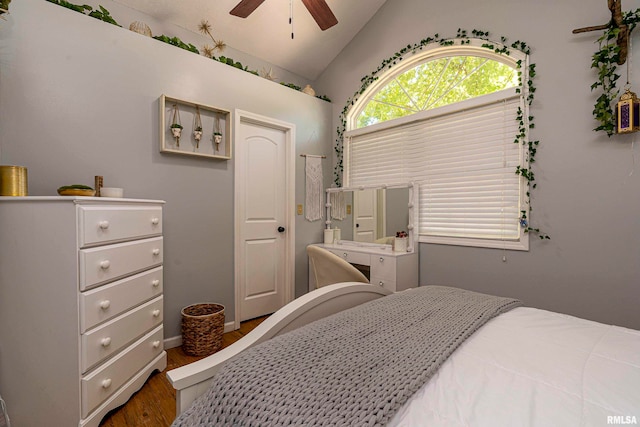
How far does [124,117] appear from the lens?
232cm

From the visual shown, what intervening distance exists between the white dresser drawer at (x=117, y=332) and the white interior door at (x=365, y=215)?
2088mm

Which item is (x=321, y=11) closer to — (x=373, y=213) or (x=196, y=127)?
(x=196, y=127)

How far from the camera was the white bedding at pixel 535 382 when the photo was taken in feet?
2.27

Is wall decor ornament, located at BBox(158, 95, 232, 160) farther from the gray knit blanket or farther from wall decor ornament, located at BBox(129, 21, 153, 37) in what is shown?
the gray knit blanket

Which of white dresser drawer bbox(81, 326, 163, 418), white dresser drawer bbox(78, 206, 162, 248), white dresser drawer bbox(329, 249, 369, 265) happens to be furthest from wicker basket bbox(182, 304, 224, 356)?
white dresser drawer bbox(329, 249, 369, 265)

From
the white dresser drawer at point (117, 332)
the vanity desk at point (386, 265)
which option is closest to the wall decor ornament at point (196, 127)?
the white dresser drawer at point (117, 332)

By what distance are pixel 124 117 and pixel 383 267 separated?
2.50m

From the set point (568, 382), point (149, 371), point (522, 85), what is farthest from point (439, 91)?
point (149, 371)

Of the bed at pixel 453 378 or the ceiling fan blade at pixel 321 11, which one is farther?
the ceiling fan blade at pixel 321 11

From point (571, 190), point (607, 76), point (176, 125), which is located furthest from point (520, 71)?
point (176, 125)

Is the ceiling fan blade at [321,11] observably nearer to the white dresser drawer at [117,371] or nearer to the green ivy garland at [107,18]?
the green ivy garland at [107,18]

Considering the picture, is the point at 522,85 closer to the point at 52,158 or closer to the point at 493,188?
the point at 493,188

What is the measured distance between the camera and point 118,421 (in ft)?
5.55

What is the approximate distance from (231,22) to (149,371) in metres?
3.11
